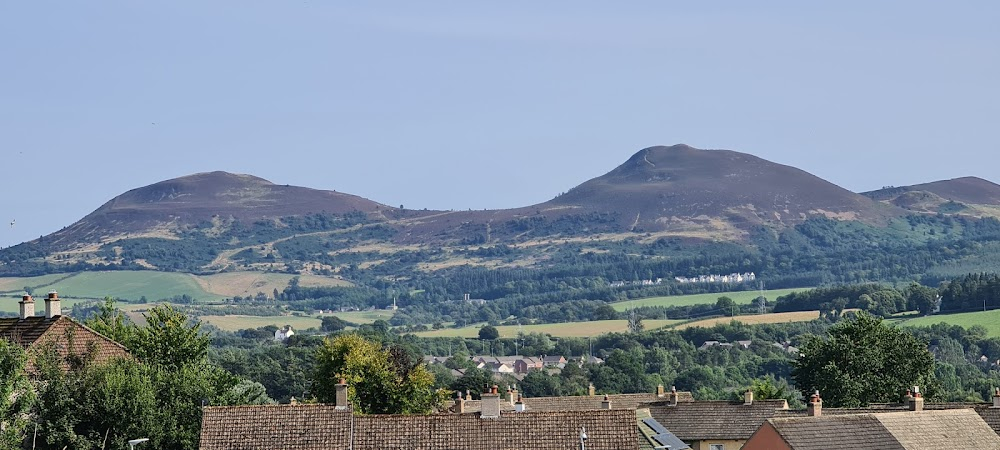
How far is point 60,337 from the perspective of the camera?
56656 mm

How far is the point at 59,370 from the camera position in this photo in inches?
2108

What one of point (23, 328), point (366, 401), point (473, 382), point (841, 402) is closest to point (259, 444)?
point (23, 328)

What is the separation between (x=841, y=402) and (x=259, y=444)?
45.0 meters

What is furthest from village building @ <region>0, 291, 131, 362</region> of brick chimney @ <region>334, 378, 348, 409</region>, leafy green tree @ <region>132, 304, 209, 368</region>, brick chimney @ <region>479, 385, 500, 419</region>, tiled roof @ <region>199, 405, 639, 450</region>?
brick chimney @ <region>479, 385, 500, 419</region>

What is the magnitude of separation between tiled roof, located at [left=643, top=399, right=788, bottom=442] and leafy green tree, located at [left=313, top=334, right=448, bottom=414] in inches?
402

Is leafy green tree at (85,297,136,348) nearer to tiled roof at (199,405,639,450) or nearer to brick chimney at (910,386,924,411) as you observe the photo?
tiled roof at (199,405,639,450)

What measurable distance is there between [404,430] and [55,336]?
1393 centimetres

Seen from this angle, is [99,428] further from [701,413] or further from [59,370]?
[701,413]

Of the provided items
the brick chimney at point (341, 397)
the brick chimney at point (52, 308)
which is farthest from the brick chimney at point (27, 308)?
the brick chimney at point (341, 397)

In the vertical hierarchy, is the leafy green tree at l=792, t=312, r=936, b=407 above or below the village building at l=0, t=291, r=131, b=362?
below

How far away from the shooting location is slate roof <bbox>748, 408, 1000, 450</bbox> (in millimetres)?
50625

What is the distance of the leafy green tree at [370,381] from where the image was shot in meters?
75.0

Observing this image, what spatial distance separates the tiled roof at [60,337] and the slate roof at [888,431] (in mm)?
20600

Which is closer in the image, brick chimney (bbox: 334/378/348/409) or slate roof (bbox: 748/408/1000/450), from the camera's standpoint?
brick chimney (bbox: 334/378/348/409)
